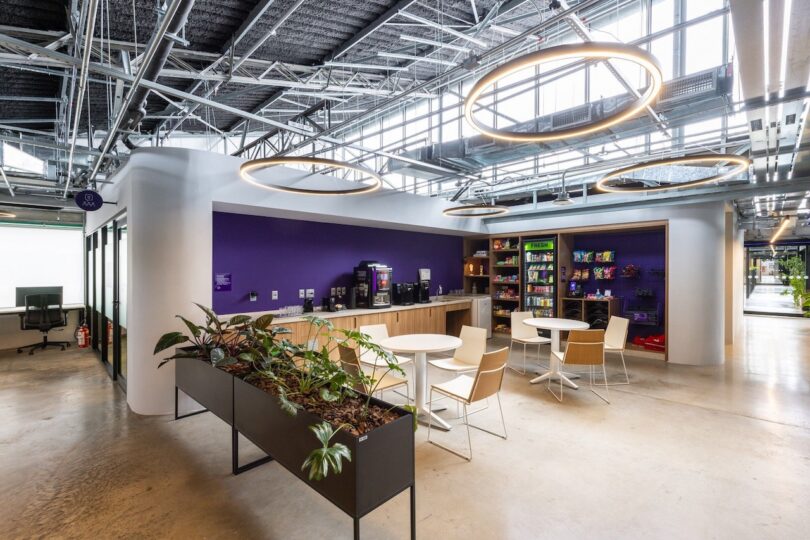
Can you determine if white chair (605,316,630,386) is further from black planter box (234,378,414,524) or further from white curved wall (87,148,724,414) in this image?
black planter box (234,378,414,524)

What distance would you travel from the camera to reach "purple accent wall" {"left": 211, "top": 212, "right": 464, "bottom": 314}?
5.69 meters

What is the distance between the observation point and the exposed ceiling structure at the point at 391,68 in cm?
280

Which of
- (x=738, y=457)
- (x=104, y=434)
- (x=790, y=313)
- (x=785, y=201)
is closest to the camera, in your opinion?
(x=738, y=457)

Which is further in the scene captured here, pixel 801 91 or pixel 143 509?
pixel 801 91

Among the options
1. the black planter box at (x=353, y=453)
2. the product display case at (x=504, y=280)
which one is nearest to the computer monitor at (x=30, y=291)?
the black planter box at (x=353, y=453)

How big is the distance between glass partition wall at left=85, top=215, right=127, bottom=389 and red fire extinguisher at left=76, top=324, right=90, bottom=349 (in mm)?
85

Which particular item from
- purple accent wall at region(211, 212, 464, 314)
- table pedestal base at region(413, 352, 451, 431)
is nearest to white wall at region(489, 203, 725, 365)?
purple accent wall at region(211, 212, 464, 314)

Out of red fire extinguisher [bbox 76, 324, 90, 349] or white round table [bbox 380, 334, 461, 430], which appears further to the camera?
red fire extinguisher [bbox 76, 324, 90, 349]

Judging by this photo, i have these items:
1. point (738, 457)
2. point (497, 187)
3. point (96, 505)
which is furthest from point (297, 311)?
point (738, 457)

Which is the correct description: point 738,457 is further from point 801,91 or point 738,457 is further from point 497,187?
point 497,187

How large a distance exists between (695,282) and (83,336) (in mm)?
11804

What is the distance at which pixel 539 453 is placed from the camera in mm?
3344

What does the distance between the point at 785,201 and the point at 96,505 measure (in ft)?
36.4

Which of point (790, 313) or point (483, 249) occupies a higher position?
point (483, 249)
